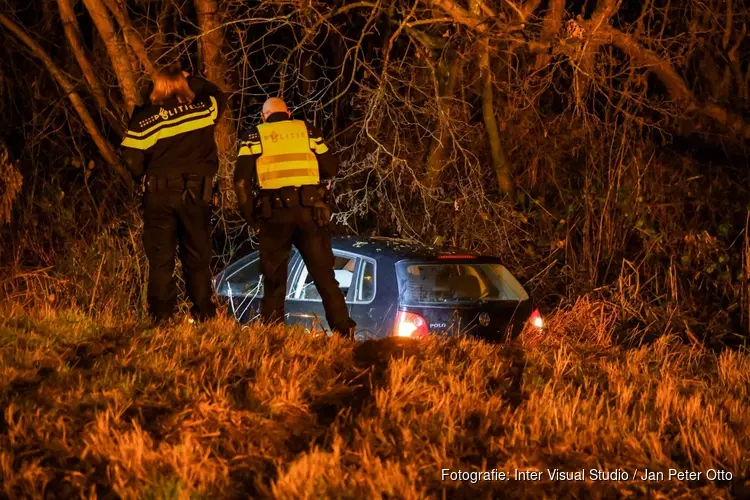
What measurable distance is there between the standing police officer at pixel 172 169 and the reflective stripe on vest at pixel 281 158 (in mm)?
365

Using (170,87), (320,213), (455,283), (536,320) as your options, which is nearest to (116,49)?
(170,87)

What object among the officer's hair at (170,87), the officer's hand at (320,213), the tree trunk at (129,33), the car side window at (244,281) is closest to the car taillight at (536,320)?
the officer's hand at (320,213)

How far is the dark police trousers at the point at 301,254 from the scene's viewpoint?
6.31 metres

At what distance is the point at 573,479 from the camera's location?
3420mm

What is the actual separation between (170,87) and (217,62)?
411 centimetres

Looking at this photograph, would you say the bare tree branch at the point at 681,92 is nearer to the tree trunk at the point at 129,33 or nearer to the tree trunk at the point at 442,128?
the tree trunk at the point at 442,128

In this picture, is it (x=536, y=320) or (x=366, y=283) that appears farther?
(x=536, y=320)

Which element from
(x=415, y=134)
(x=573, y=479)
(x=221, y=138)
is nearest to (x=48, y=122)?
(x=221, y=138)

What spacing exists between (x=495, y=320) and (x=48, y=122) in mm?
8024

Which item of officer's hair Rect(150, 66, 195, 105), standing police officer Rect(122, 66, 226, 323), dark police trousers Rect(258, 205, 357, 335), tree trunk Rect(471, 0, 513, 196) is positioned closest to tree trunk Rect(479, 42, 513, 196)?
tree trunk Rect(471, 0, 513, 196)

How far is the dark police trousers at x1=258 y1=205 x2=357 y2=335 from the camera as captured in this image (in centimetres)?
631

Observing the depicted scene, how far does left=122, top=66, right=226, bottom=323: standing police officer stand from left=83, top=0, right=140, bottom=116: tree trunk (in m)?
4.09

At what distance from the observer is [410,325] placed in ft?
20.6

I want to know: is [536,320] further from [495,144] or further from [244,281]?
[495,144]
